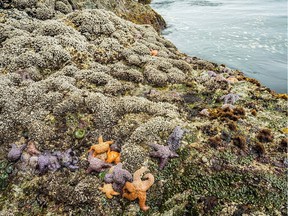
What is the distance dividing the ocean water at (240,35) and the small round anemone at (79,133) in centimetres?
1345

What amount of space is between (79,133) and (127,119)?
1547 mm

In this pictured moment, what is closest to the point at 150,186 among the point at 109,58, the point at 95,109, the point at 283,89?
the point at 95,109

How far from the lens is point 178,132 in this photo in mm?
7410

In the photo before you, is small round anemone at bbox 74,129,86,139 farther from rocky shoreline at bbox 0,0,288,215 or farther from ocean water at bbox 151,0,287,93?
ocean water at bbox 151,0,287,93

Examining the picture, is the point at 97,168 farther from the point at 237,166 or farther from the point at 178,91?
the point at 178,91

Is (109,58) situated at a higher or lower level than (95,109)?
higher

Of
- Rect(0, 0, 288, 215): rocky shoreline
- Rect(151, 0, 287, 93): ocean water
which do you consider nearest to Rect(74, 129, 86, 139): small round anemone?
Rect(0, 0, 288, 215): rocky shoreline

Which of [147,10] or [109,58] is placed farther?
[147,10]

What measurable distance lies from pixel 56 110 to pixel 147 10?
20968mm

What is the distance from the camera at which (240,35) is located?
26703 millimetres

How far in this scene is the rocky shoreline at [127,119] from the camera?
6203 mm

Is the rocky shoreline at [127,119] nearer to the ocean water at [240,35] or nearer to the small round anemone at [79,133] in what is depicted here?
the small round anemone at [79,133]

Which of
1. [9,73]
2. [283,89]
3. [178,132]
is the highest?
[9,73]

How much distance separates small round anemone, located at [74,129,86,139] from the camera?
24.6 ft
